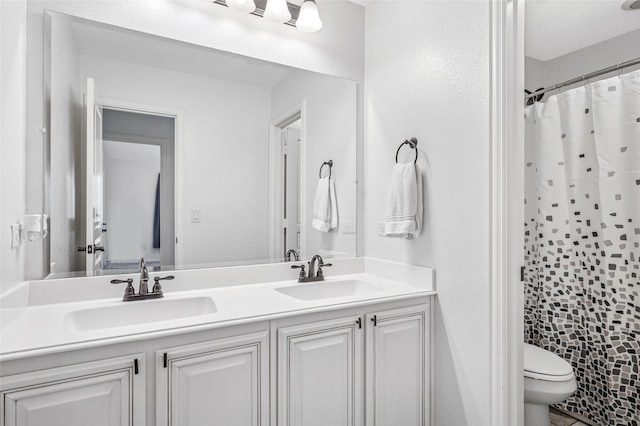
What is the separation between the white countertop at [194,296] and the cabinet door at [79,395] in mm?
79

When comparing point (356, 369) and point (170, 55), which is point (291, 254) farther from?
point (170, 55)

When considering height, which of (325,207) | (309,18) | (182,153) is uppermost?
(309,18)

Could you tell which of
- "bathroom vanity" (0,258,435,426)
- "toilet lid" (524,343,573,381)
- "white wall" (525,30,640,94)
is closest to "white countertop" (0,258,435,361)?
"bathroom vanity" (0,258,435,426)

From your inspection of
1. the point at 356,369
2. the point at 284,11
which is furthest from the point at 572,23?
the point at 356,369

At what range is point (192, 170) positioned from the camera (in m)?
1.76

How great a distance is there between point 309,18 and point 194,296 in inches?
59.8

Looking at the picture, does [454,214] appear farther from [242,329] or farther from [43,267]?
[43,267]

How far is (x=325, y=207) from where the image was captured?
211 centimetres

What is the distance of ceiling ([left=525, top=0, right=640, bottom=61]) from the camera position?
211cm

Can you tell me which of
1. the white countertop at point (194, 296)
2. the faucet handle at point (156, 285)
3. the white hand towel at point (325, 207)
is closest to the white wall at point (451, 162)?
the white countertop at point (194, 296)

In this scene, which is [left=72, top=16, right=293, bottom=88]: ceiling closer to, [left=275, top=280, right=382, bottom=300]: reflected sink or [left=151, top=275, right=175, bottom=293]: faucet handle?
[left=151, top=275, right=175, bottom=293]: faucet handle

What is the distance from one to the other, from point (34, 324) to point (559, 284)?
2.72m

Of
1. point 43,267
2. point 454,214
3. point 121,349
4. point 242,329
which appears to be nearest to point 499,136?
point 454,214

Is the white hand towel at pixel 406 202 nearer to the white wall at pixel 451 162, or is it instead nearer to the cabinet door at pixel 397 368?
the white wall at pixel 451 162
